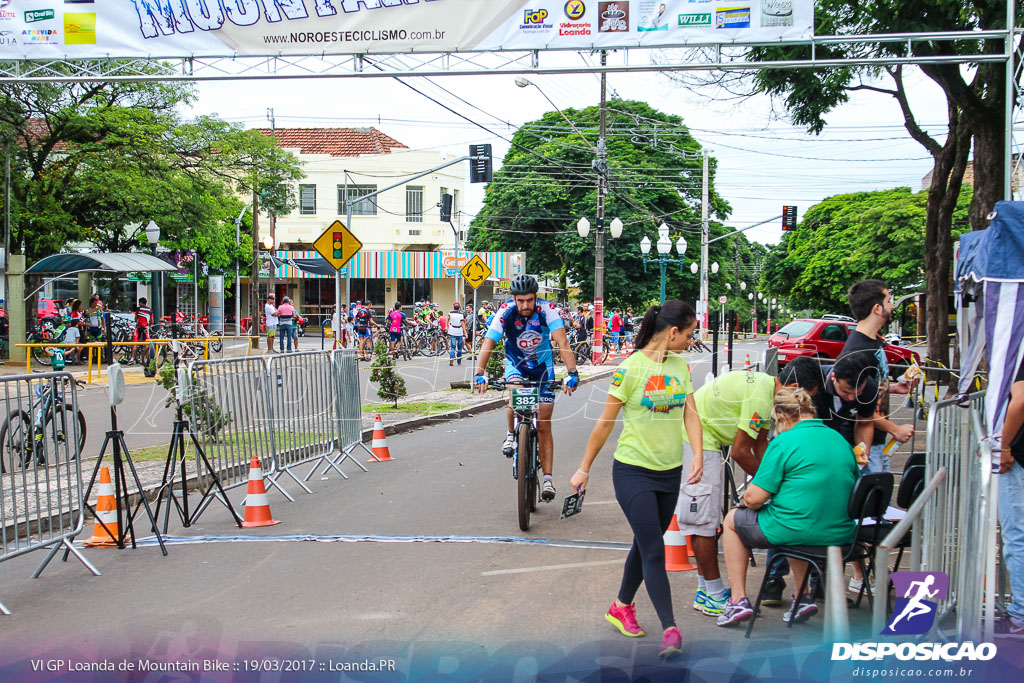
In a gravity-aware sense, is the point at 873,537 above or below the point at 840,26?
below

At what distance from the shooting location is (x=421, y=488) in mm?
A: 8898

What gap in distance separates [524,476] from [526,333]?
1359mm

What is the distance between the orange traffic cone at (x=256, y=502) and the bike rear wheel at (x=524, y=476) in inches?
81.3

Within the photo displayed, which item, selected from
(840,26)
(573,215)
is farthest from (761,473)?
(573,215)

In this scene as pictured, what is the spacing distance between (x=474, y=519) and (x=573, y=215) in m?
39.2

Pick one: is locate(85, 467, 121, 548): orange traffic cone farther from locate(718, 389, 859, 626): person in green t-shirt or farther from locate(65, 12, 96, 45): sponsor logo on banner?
locate(65, 12, 96, 45): sponsor logo on banner

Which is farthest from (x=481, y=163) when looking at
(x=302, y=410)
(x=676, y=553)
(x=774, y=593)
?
(x=774, y=593)

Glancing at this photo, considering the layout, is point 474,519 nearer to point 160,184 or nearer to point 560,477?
point 560,477

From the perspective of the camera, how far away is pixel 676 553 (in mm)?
6109

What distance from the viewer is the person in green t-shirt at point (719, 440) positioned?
5.07 m

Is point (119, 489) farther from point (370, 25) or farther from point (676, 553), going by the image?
point (370, 25)

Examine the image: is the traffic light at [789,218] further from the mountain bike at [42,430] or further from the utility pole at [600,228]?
the mountain bike at [42,430]

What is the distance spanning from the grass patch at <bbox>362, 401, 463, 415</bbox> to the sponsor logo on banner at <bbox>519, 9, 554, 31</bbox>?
6.70 m

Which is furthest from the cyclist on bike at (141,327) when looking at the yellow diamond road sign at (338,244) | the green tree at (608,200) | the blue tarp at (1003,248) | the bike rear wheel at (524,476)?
the green tree at (608,200)
